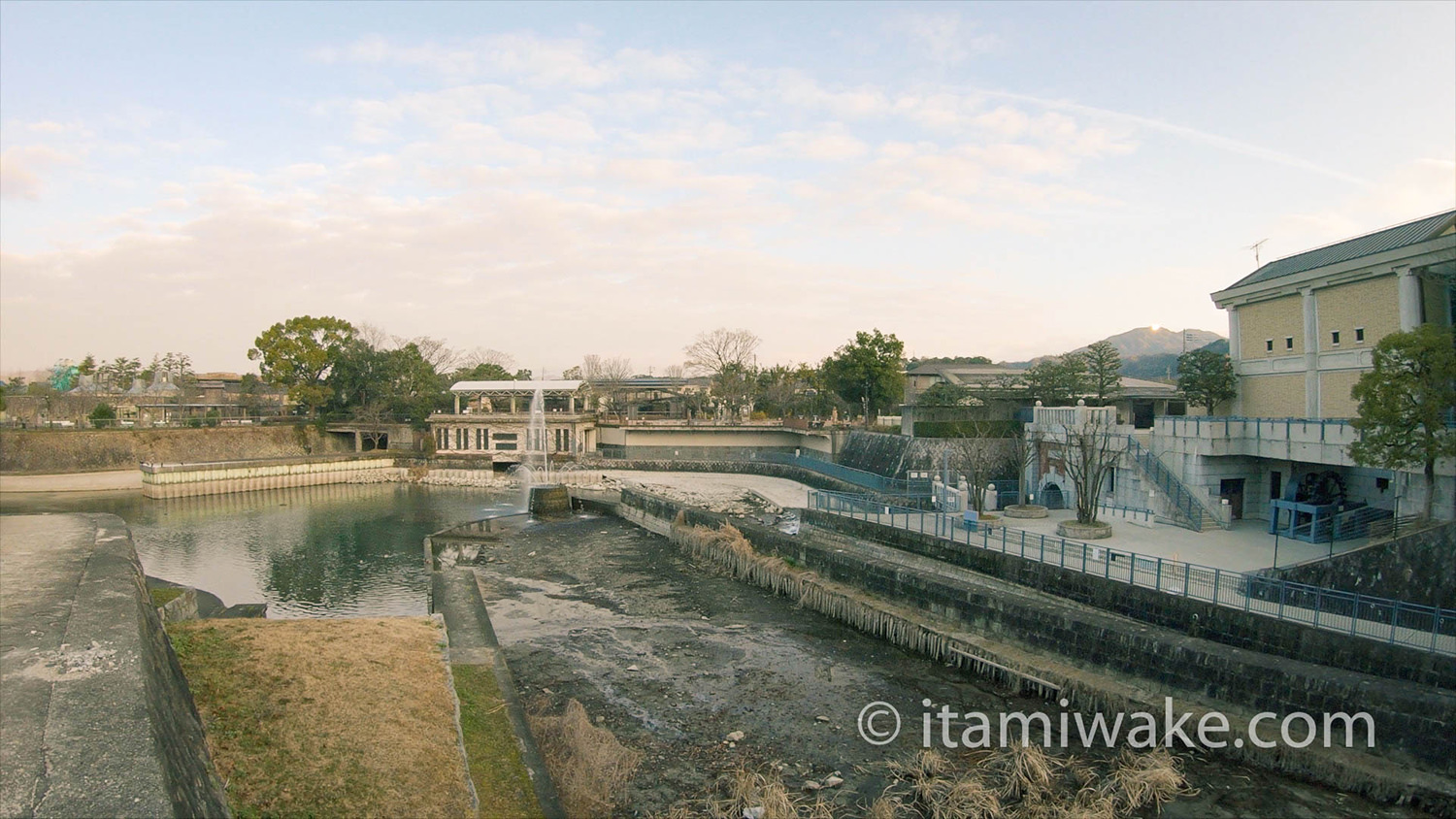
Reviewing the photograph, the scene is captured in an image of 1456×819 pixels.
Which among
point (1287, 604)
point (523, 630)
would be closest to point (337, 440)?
point (523, 630)

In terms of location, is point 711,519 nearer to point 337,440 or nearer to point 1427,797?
point 1427,797

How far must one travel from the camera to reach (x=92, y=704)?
18.3 ft

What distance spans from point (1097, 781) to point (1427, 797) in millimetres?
3956

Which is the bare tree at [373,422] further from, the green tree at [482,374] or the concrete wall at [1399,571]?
the concrete wall at [1399,571]

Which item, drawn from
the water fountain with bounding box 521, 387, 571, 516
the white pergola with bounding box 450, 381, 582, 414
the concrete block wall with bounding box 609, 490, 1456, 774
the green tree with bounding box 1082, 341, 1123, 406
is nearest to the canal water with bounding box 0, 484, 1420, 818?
the concrete block wall with bounding box 609, 490, 1456, 774

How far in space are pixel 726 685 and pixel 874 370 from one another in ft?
110

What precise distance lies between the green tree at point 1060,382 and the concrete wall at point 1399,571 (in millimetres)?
20711

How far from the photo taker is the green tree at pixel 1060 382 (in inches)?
1374

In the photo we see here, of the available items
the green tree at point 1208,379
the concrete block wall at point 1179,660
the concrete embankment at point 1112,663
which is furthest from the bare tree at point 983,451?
the concrete block wall at point 1179,660

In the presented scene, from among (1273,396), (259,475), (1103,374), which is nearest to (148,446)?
(259,475)

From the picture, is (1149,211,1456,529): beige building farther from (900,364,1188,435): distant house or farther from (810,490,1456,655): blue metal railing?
(900,364,1188,435): distant house

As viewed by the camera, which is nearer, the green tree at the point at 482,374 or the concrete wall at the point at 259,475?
the concrete wall at the point at 259,475

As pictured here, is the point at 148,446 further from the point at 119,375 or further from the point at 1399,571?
the point at 1399,571

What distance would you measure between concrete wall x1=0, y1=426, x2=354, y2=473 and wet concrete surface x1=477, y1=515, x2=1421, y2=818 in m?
39.8
